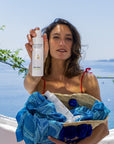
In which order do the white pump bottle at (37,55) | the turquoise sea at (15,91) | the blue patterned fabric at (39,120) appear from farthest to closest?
the turquoise sea at (15,91)
the white pump bottle at (37,55)
the blue patterned fabric at (39,120)

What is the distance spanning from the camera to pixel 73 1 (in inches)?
321

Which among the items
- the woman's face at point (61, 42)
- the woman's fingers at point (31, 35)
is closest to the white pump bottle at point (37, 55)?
the woman's fingers at point (31, 35)

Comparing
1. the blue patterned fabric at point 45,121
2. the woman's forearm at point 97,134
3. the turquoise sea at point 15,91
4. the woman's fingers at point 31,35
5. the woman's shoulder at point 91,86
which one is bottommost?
the turquoise sea at point 15,91

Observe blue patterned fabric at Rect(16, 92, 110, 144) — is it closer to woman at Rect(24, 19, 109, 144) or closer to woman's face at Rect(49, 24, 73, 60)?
woman at Rect(24, 19, 109, 144)

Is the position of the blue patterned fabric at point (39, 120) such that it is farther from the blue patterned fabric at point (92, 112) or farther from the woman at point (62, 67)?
the woman at point (62, 67)

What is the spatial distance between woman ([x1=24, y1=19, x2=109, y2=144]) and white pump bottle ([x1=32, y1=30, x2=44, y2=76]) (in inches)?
1.7

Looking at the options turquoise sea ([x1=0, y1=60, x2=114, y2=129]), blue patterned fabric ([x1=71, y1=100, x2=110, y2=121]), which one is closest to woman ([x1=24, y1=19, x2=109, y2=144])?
blue patterned fabric ([x1=71, y1=100, x2=110, y2=121])

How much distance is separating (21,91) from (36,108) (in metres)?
6.28

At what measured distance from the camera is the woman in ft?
4.28

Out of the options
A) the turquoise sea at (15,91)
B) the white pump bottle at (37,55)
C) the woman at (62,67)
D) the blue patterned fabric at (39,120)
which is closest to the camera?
the blue patterned fabric at (39,120)

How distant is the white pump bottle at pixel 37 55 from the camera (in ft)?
3.92

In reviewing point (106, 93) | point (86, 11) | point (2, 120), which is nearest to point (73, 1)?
→ point (86, 11)

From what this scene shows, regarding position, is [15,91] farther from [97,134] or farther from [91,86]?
[97,134]

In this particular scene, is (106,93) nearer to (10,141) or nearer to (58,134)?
(10,141)
